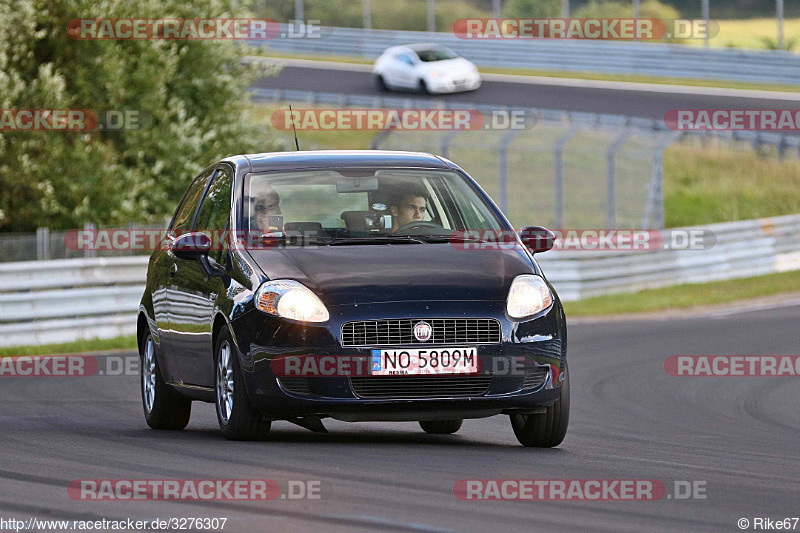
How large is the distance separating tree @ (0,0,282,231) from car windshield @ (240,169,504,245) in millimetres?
15214

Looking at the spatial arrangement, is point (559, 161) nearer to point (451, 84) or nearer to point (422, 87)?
point (451, 84)

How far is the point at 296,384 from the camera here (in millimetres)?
8414

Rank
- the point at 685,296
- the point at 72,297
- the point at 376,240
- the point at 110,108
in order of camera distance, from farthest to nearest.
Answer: the point at 110,108
the point at 685,296
the point at 72,297
the point at 376,240

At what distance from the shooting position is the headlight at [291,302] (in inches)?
329

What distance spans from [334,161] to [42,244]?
10819 millimetres

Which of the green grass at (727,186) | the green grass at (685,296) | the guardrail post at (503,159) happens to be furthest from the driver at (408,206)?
the green grass at (727,186)

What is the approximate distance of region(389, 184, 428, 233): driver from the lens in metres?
9.35

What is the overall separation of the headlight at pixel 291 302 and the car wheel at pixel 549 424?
142 cm

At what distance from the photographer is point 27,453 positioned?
8.43 metres

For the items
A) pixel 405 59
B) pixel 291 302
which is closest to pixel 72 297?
pixel 291 302

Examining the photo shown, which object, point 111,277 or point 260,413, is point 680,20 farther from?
point 260,413

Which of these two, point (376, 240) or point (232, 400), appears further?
point (376, 240)

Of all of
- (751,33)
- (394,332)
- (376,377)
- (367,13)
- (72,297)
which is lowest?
→ (367,13)

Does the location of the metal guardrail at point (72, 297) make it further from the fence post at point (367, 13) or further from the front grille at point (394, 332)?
the fence post at point (367, 13)
